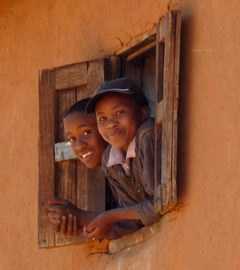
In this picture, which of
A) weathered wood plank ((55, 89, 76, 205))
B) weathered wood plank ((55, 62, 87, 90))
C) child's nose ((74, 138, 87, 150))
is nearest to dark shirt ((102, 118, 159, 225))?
child's nose ((74, 138, 87, 150))

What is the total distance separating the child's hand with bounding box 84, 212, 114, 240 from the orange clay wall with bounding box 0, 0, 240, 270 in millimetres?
108

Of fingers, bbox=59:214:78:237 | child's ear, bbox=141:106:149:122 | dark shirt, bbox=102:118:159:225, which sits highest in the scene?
child's ear, bbox=141:106:149:122

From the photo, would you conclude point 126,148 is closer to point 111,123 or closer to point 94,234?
point 111,123

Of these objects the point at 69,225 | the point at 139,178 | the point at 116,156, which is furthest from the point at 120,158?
the point at 69,225

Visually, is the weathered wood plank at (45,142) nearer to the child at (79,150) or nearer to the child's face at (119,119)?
the child at (79,150)

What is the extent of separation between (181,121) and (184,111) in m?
0.04

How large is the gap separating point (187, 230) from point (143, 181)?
379 millimetres

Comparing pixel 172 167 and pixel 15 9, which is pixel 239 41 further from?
pixel 15 9

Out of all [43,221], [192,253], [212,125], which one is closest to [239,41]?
[212,125]

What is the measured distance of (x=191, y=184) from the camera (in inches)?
300

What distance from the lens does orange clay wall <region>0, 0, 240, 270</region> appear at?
7.46 meters

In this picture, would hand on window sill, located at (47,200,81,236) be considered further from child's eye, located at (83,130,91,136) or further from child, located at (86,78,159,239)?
child's eye, located at (83,130,91,136)

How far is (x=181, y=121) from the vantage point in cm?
775

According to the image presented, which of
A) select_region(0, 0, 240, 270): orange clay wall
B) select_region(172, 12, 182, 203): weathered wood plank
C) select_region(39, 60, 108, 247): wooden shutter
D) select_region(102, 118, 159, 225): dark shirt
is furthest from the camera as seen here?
select_region(39, 60, 108, 247): wooden shutter
